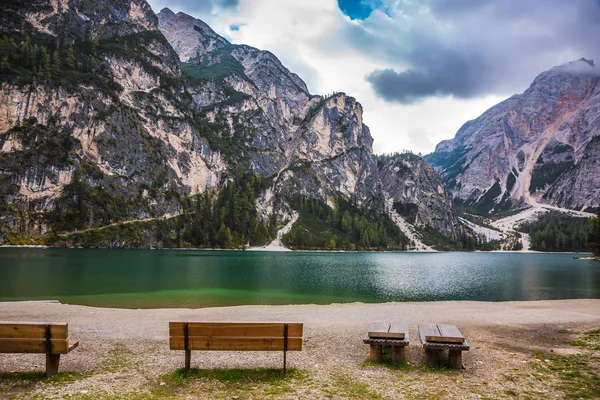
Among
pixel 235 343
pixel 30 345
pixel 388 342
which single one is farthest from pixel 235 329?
pixel 30 345

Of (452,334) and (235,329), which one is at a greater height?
(235,329)

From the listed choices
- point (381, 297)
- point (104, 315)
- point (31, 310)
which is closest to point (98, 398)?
point (104, 315)

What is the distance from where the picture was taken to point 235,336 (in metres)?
11.1

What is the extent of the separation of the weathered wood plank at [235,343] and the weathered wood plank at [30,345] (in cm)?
320

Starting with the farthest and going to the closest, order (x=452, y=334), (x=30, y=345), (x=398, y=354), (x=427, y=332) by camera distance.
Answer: (x=427, y=332) → (x=398, y=354) → (x=452, y=334) → (x=30, y=345)

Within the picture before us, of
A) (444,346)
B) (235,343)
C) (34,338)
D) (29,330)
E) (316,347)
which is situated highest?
(29,330)

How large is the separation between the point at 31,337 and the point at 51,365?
125 centimetres

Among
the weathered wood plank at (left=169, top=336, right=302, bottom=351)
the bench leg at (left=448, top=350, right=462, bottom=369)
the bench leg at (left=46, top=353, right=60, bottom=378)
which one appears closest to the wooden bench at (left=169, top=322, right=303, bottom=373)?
the weathered wood plank at (left=169, top=336, right=302, bottom=351)

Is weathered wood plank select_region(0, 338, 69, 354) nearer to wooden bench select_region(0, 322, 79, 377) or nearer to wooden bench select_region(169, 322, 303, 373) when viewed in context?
wooden bench select_region(0, 322, 79, 377)

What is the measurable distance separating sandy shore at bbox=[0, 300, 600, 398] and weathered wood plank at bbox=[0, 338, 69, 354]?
3.30 feet

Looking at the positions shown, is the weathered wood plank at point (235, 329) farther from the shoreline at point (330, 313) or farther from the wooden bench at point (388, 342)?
the shoreline at point (330, 313)

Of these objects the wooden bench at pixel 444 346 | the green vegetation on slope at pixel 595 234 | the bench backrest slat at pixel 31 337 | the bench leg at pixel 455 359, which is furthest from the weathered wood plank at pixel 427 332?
the green vegetation on slope at pixel 595 234

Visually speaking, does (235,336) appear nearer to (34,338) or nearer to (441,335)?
(34,338)

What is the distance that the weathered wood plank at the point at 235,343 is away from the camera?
11.1 m
